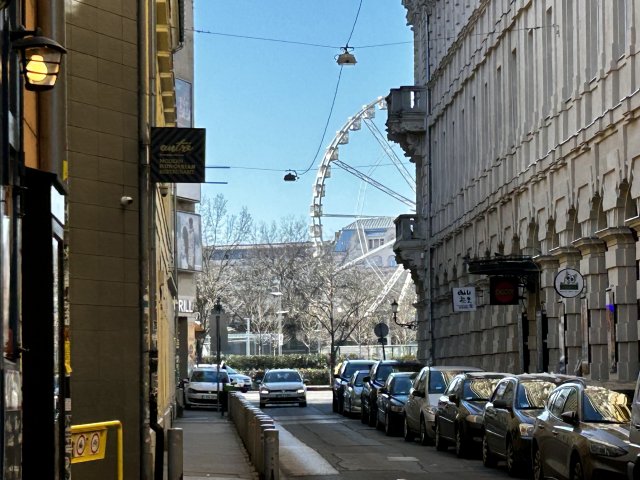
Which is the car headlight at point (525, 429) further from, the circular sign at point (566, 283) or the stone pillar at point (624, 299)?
the stone pillar at point (624, 299)

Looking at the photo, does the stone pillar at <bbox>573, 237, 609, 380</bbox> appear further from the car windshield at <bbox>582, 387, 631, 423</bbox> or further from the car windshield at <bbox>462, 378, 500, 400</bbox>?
the car windshield at <bbox>582, 387, 631, 423</bbox>

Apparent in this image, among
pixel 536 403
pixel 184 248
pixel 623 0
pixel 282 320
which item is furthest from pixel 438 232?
pixel 282 320

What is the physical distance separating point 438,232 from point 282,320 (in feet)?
175

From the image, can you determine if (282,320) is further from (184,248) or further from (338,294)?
(184,248)

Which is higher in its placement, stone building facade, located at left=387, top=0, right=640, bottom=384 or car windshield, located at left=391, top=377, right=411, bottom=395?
stone building facade, located at left=387, top=0, right=640, bottom=384

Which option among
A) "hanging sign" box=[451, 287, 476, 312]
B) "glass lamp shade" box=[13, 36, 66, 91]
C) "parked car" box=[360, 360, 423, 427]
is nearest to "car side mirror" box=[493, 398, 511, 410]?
"glass lamp shade" box=[13, 36, 66, 91]

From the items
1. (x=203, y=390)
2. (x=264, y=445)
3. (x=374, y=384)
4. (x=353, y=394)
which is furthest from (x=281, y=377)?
(x=264, y=445)

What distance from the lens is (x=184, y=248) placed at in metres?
52.5

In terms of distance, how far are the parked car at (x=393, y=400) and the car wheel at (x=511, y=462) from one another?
1237cm

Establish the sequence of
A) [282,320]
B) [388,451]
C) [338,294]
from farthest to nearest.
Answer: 1. [282,320]
2. [338,294]
3. [388,451]

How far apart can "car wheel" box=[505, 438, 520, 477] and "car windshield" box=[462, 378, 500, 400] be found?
4.47m

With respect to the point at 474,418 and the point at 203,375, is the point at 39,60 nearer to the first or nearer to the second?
the point at 474,418

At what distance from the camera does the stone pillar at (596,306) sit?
102ft

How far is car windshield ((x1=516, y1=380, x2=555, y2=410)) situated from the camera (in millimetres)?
21203
